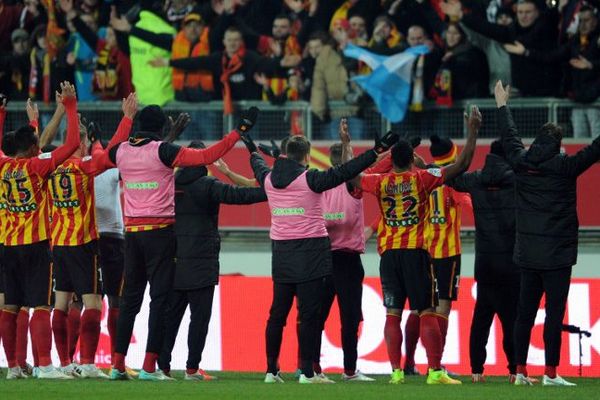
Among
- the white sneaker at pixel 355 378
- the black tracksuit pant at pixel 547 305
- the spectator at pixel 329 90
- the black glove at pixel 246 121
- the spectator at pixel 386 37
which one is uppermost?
the spectator at pixel 386 37

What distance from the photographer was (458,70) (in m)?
18.8

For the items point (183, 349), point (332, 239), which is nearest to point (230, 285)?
point (183, 349)

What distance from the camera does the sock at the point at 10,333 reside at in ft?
43.6

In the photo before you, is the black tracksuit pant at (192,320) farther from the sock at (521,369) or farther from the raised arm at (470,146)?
the sock at (521,369)

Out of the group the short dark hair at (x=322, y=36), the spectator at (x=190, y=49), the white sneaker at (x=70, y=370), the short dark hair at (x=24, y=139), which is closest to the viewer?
the short dark hair at (x=24, y=139)

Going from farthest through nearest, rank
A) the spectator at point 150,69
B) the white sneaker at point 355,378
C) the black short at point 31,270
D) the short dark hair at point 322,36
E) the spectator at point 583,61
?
the spectator at point 150,69, the short dark hair at point 322,36, the spectator at point 583,61, the white sneaker at point 355,378, the black short at point 31,270

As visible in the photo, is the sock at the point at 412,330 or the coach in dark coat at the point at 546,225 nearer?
the coach in dark coat at the point at 546,225

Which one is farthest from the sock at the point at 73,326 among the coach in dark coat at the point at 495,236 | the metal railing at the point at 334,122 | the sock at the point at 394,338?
the metal railing at the point at 334,122

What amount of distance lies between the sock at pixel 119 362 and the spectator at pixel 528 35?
7.69m

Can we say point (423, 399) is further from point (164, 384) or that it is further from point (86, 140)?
point (86, 140)

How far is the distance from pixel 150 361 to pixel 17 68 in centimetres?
966

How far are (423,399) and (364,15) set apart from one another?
372 inches

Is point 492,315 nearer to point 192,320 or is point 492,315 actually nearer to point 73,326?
point 192,320

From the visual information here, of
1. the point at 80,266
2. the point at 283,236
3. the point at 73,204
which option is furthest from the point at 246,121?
the point at 80,266
